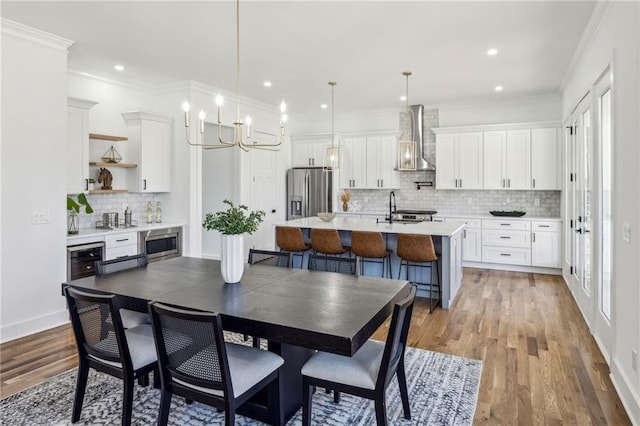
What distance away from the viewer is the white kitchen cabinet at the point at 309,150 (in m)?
8.09

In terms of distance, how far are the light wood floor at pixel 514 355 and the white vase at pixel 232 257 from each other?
164cm

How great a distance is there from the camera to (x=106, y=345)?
2268 millimetres

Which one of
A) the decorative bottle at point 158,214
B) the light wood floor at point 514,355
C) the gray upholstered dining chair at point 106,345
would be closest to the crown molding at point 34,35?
the decorative bottle at point 158,214

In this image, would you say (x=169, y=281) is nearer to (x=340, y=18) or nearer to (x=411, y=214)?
(x=340, y=18)

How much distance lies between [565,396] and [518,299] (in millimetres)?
2524

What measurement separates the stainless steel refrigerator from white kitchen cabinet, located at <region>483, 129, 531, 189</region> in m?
2.81

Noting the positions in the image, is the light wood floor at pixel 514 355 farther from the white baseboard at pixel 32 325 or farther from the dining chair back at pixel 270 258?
the dining chair back at pixel 270 258

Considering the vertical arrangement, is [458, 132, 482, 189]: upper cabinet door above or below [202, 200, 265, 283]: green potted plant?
above

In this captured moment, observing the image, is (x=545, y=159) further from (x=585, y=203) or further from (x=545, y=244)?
(x=585, y=203)

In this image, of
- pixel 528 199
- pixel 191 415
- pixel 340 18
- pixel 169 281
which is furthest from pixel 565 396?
pixel 528 199

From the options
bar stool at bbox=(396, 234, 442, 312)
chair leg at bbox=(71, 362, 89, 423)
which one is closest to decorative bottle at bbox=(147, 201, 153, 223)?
bar stool at bbox=(396, 234, 442, 312)

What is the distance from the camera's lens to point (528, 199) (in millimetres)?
7023

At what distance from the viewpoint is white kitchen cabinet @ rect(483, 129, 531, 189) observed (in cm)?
671

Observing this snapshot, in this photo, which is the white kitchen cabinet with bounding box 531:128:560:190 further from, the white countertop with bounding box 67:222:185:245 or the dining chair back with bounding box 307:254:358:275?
the white countertop with bounding box 67:222:185:245
